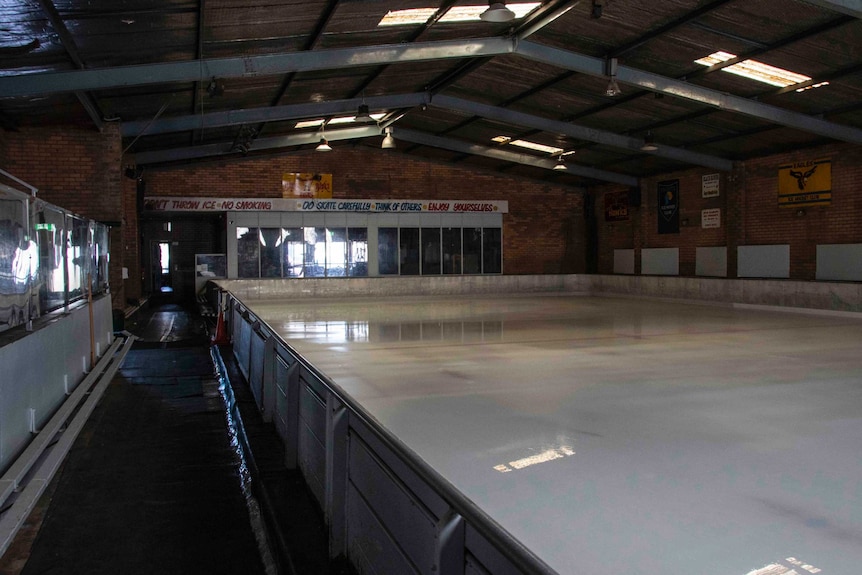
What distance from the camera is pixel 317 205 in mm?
22703

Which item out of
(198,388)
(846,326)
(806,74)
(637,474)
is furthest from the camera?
(806,74)

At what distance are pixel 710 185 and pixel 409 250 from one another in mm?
10064

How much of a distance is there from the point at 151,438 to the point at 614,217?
68.4 ft

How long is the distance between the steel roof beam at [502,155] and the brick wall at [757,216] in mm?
1120

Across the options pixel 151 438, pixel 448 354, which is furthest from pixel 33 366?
pixel 448 354

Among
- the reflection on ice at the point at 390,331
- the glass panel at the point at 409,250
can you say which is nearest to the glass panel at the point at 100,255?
the reflection on ice at the point at 390,331

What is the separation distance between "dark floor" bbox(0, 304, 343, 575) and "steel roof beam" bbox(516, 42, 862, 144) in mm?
8235

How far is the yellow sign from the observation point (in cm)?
2253

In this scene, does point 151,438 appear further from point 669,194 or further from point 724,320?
point 669,194

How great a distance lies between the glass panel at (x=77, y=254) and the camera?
309 inches

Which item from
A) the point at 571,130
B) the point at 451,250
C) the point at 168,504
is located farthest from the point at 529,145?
the point at 168,504

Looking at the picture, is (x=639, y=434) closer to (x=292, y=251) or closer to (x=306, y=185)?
(x=292, y=251)

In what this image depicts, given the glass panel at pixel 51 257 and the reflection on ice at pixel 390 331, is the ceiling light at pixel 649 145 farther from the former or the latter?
the glass panel at pixel 51 257

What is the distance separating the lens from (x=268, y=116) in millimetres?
15445
